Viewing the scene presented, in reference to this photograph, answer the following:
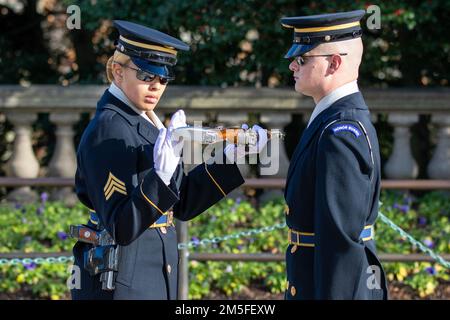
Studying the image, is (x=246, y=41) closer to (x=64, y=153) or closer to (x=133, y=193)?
(x=64, y=153)

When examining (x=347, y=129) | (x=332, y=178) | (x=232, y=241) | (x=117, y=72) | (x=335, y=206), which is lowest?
(x=232, y=241)

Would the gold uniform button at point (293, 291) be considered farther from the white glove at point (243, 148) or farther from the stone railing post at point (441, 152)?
the stone railing post at point (441, 152)

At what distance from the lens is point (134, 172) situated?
4.03 metres

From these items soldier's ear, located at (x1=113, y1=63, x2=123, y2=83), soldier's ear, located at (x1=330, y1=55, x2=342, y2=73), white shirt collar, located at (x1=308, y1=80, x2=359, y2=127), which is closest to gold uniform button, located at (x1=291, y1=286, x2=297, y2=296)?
Answer: white shirt collar, located at (x1=308, y1=80, x2=359, y2=127)

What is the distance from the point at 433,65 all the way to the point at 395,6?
1.17 meters

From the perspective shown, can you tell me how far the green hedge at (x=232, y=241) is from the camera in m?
6.60

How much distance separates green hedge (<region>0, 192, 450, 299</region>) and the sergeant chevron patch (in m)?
2.66

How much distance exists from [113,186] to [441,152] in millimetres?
4384

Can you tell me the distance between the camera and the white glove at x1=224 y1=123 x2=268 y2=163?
163 inches

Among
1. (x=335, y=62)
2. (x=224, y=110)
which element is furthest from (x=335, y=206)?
(x=224, y=110)

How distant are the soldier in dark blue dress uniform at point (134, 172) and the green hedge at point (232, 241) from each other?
2.32m

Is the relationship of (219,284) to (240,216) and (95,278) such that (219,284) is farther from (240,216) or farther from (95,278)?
(95,278)

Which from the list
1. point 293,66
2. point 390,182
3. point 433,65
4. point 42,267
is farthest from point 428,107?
point 293,66

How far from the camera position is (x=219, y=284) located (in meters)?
6.61
